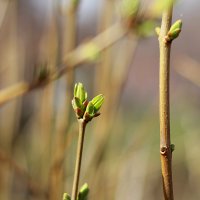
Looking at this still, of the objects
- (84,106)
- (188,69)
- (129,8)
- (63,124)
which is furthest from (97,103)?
(188,69)

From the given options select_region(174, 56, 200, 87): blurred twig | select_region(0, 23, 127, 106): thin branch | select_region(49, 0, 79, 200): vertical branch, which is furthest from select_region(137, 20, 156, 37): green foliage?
select_region(174, 56, 200, 87): blurred twig

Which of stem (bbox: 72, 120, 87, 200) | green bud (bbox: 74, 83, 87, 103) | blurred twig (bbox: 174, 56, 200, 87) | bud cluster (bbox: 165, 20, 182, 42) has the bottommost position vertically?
stem (bbox: 72, 120, 87, 200)

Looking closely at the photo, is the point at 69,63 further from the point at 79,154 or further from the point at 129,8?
the point at 79,154

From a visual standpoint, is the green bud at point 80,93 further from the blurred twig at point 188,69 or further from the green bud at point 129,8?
the blurred twig at point 188,69

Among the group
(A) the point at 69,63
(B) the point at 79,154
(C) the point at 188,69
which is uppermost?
(C) the point at 188,69

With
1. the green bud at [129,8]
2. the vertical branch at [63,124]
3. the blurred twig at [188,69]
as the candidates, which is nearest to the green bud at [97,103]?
the green bud at [129,8]

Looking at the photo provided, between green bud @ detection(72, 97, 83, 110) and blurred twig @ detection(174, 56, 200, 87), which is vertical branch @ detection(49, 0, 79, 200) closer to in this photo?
blurred twig @ detection(174, 56, 200, 87)

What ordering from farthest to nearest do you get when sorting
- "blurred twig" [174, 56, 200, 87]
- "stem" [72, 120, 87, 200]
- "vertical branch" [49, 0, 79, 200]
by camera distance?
"blurred twig" [174, 56, 200, 87] → "vertical branch" [49, 0, 79, 200] → "stem" [72, 120, 87, 200]

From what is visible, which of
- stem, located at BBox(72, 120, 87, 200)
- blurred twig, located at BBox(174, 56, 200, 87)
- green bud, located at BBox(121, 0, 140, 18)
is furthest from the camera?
blurred twig, located at BBox(174, 56, 200, 87)
